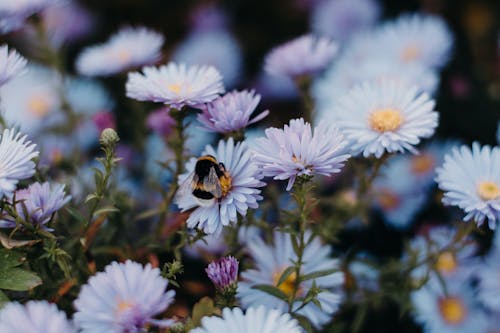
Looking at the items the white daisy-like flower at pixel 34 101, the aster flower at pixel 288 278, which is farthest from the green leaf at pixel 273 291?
the white daisy-like flower at pixel 34 101

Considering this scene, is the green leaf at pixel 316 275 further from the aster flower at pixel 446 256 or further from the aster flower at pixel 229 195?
the aster flower at pixel 446 256

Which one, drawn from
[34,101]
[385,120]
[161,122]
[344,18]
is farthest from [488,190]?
[34,101]

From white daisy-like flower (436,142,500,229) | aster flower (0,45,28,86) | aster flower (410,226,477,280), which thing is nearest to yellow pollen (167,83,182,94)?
aster flower (0,45,28,86)

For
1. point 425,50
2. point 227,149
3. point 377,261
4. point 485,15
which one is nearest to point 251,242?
point 227,149

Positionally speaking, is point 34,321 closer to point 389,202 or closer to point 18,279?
point 18,279

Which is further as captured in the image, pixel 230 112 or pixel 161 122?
pixel 161 122

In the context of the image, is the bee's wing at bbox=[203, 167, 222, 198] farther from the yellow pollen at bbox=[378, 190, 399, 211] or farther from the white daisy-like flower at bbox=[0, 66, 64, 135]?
the white daisy-like flower at bbox=[0, 66, 64, 135]
